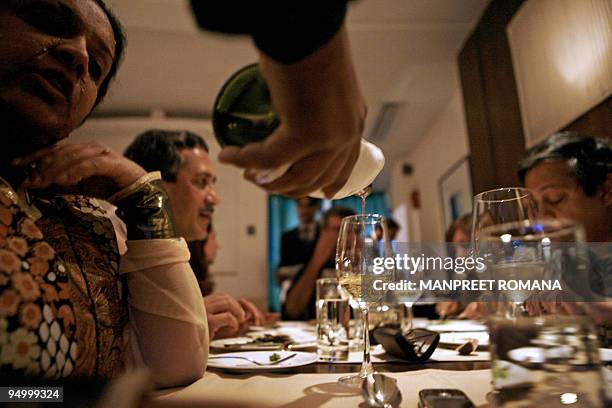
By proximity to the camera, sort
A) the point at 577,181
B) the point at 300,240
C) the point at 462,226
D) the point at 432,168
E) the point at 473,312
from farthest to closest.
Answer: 1. the point at 432,168
2. the point at 300,240
3. the point at 462,226
4. the point at 473,312
5. the point at 577,181

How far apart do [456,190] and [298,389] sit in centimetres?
328

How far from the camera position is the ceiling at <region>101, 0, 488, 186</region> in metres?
2.36

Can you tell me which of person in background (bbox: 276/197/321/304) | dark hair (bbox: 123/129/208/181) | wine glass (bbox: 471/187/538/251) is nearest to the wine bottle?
wine glass (bbox: 471/187/538/251)

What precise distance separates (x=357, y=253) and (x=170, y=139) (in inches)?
36.1

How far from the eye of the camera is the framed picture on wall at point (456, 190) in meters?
3.21

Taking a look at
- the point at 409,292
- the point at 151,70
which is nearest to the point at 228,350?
the point at 409,292

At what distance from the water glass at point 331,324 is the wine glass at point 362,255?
5.1 inches

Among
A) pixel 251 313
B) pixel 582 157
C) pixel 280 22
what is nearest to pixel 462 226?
pixel 582 157

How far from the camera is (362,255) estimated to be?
70cm

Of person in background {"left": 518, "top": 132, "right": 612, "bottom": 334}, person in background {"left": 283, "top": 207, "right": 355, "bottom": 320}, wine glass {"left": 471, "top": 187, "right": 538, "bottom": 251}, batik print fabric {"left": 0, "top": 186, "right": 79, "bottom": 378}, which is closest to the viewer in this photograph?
batik print fabric {"left": 0, "top": 186, "right": 79, "bottom": 378}

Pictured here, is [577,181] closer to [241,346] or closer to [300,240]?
[241,346]

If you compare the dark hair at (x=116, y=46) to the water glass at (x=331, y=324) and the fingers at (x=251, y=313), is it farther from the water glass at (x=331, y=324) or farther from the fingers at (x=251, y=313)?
the fingers at (x=251, y=313)

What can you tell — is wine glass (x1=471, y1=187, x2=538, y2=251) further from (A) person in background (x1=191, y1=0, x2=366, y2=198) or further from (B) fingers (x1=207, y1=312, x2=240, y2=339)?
(B) fingers (x1=207, y1=312, x2=240, y2=339)

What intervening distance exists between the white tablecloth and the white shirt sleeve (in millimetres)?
74
